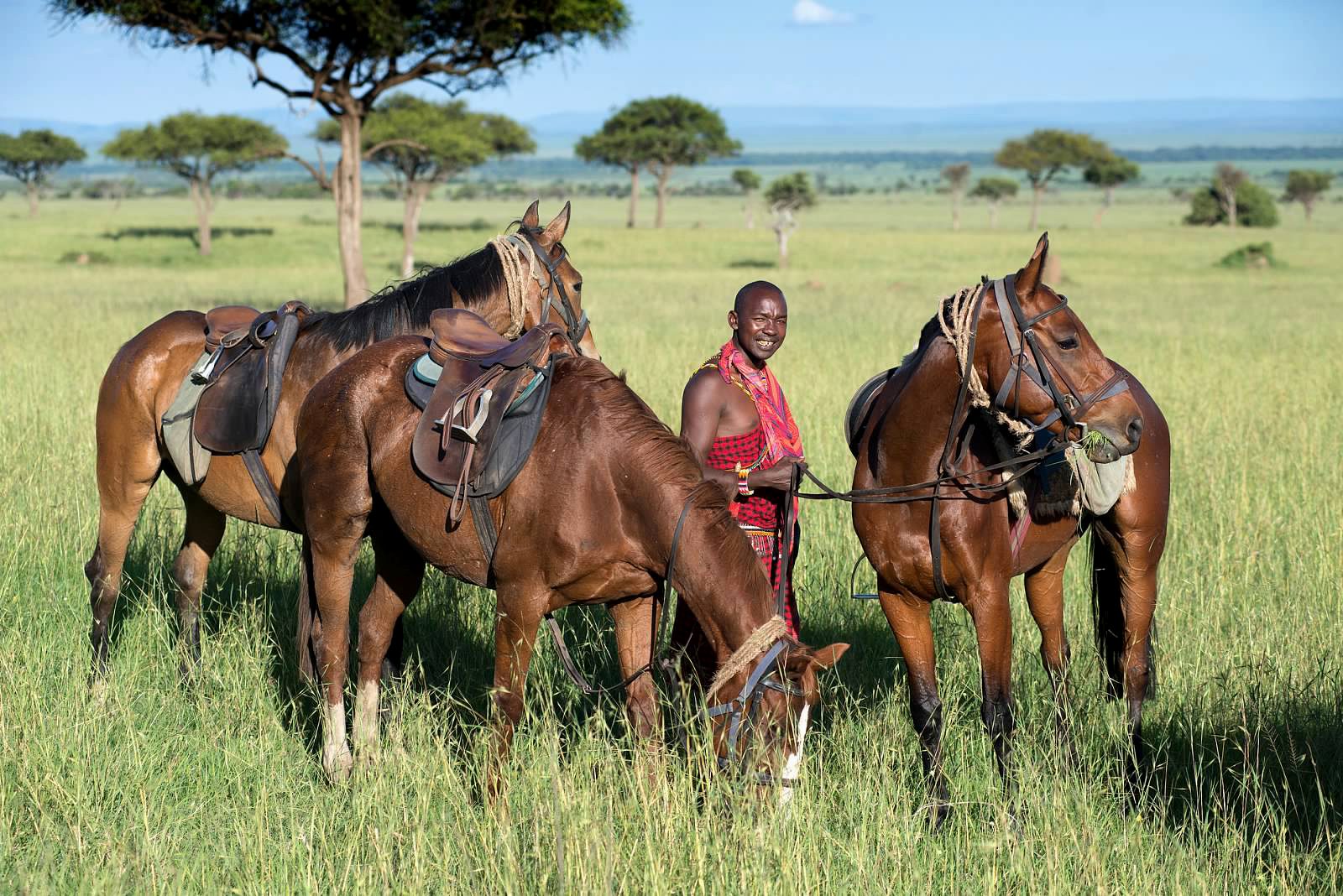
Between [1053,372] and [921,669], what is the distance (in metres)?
1.22

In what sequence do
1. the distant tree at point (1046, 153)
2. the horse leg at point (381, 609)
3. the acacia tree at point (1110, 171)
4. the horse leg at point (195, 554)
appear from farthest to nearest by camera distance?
the acacia tree at point (1110, 171), the distant tree at point (1046, 153), the horse leg at point (195, 554), the horse leg at point (381, 609)

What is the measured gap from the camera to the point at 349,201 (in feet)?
67.9

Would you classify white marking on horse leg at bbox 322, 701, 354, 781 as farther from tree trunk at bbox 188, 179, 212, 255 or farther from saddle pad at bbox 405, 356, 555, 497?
tree trunk at bbox 188, 179, 212, 255

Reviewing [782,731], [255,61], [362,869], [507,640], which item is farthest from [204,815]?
[255,61]

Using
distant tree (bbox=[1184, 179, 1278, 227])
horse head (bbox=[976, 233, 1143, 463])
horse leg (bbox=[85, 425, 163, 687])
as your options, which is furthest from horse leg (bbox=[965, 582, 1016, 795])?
distant tree (bbox=[1184, 179, 1278, 227])

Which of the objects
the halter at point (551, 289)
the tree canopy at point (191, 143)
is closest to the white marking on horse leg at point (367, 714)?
the halter at point (551, 289)

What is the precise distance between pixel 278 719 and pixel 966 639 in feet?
10.6

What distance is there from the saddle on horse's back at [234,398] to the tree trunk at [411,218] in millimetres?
26781

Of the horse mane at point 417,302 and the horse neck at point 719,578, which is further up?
the horse mane at point 417,302

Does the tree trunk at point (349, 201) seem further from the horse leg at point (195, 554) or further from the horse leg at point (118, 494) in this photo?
the horse leg at point (118, 494)

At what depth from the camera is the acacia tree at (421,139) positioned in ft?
146

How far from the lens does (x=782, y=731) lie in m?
3.57

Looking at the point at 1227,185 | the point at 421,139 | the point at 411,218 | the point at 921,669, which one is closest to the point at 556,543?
the point at 921,669

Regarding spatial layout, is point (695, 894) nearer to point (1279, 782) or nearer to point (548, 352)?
point (548, 352)
